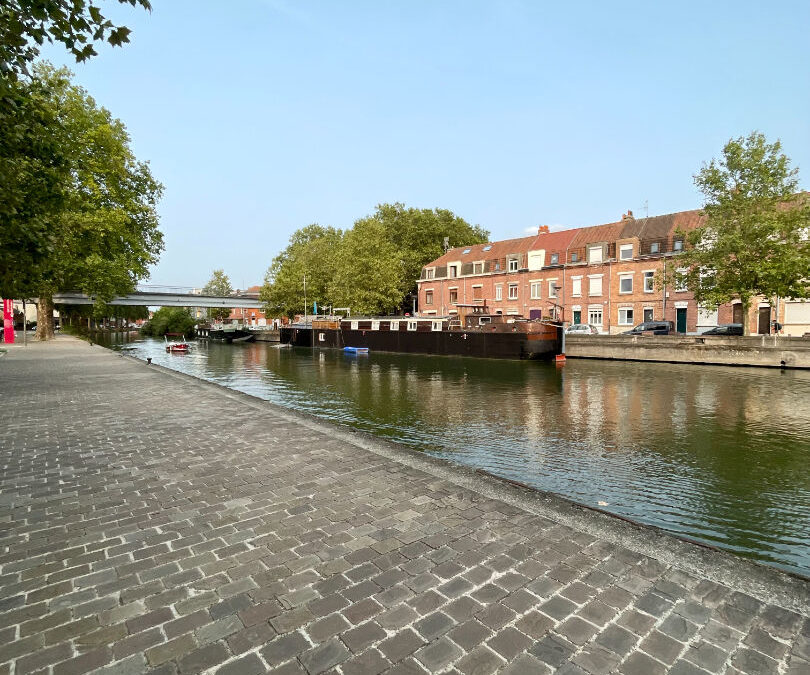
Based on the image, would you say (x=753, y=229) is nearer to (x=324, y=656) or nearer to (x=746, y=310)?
(x=746, y=310)

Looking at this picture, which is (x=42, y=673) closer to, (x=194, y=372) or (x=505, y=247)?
(x=194, y=372)

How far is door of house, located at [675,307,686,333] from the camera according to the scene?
37.7 meters

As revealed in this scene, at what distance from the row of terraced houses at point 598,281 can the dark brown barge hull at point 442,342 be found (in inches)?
156

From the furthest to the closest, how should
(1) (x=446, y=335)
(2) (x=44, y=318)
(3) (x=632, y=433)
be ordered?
(2) (x=44, y=318) → (1) (x=446, y=335) → (3) (x=632, y=433)

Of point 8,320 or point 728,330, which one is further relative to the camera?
point 8,320

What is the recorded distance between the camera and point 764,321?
3462 centimetres

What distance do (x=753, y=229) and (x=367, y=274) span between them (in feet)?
114

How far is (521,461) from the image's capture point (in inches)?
344

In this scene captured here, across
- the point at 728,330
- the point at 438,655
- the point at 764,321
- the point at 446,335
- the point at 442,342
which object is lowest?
the point at 438,655

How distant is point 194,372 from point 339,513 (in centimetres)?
2497

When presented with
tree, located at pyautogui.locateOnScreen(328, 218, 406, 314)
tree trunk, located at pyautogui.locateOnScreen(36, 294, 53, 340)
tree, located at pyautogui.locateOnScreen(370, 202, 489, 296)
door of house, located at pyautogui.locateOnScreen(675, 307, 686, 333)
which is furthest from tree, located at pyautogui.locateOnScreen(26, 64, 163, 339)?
door of house, located at pyautogui.locateOnScreen(675, 307, 686, 333)

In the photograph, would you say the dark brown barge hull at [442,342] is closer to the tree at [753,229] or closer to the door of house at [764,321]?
the tree at [753,229]

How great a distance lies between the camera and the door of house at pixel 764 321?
34.4m

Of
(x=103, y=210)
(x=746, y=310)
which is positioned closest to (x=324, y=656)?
(x=103, y=210)
